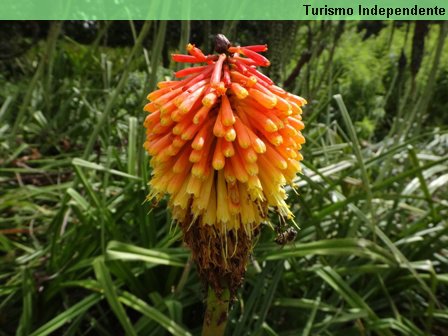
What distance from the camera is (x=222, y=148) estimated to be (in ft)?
3.90

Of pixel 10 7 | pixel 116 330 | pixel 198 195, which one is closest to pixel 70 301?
pixel 116 330

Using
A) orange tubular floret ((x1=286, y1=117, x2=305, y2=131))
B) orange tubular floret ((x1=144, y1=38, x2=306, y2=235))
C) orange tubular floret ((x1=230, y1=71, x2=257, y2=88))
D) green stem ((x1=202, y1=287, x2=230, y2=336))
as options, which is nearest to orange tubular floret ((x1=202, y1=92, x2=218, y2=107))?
orange tubular floret ((x1=144, y1=38, x2=306, y2=235))

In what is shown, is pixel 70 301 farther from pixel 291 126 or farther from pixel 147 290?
pixel 291 126

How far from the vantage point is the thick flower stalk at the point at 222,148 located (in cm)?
117

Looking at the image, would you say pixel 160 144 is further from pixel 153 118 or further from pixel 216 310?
pixel 216 310

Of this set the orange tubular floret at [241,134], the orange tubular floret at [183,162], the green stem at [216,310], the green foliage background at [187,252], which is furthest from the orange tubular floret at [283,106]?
the green foliage background at [187,252]

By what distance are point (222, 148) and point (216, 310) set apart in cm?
47

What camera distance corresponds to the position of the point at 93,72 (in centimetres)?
464

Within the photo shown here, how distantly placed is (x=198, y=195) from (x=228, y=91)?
295 millimetres

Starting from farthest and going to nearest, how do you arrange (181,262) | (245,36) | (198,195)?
(245,36)
(181,262)
(198,195)

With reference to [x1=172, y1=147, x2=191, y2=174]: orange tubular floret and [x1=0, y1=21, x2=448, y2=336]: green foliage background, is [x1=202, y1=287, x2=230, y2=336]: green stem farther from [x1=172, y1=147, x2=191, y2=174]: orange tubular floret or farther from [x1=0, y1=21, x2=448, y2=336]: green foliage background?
[x1=0, y1=21, x2=448, y2=336]: green foliage background

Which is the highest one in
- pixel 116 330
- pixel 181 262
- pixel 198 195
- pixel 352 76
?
pixel 352 76

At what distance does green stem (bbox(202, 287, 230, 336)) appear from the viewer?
132 cm

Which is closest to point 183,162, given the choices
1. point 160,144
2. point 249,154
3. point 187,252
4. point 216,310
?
point 160,144
